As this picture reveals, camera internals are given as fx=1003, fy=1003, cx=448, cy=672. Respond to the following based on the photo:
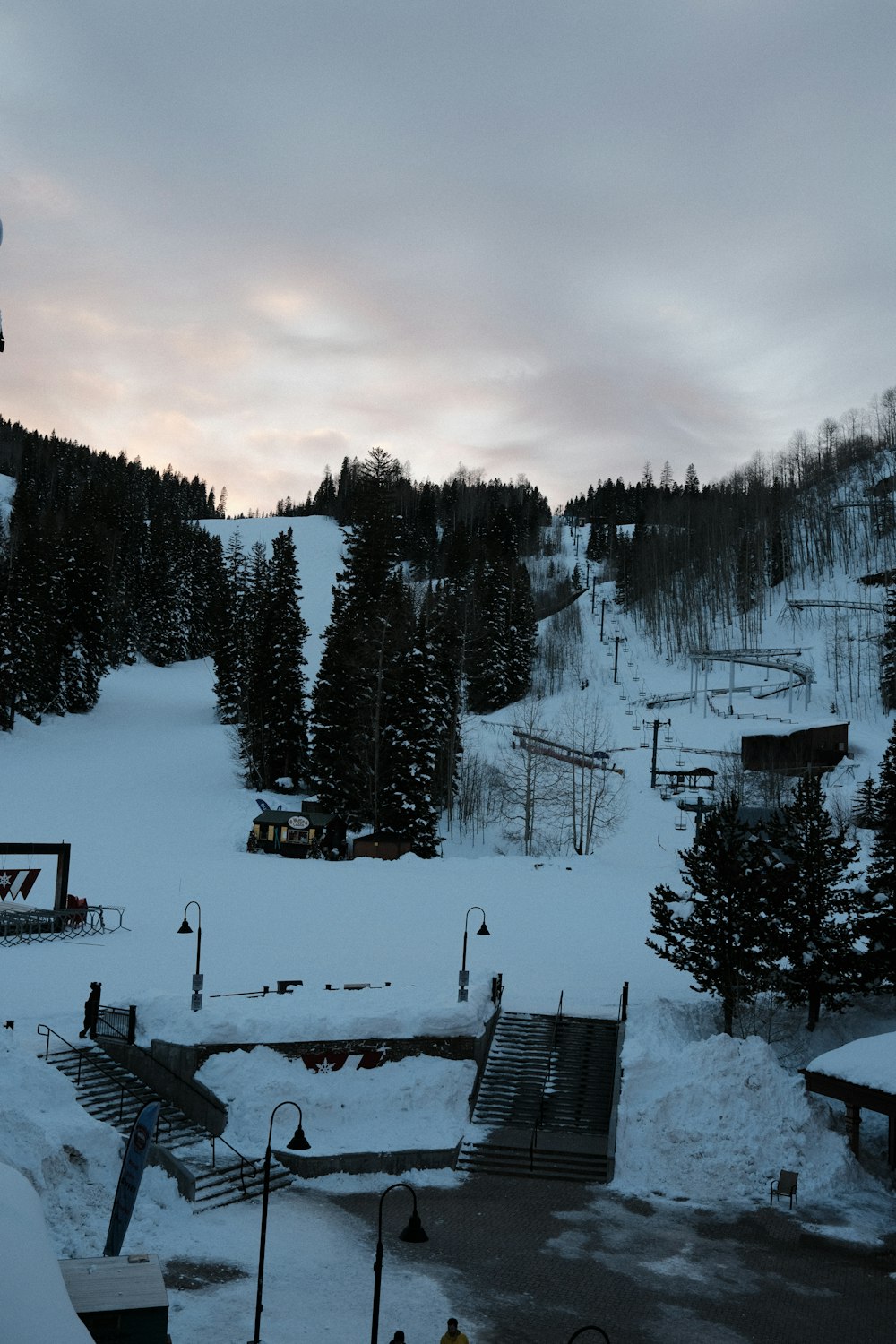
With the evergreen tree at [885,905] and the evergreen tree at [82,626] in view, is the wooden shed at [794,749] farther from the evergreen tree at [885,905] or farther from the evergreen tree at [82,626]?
the evergreen tree at [82,626]

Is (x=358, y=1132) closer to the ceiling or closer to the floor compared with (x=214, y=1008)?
closer to the floor

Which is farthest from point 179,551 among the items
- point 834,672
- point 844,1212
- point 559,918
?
point 844,1212

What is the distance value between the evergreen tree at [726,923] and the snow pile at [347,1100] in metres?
7.11

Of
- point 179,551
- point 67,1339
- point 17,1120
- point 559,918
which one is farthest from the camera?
point 179,551

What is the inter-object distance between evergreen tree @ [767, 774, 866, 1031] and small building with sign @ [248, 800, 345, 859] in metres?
24.6

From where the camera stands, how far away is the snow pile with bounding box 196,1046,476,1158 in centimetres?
2334

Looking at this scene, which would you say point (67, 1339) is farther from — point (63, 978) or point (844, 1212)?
point (63, 978)

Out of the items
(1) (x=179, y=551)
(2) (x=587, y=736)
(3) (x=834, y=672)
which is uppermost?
(1) (x=179, y=551)

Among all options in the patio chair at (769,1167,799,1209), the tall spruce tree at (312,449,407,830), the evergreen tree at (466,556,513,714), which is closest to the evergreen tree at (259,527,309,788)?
the tall spruce tree at (312,449,407,830)

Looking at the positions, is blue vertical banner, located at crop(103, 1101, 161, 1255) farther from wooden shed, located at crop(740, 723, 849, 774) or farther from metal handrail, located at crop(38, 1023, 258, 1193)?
wooden shed, located at crop(740, 723, 849, 774)

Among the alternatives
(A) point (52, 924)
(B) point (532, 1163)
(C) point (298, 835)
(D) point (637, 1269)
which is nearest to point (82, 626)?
(C) point (298, 835)

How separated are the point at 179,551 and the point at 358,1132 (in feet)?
316

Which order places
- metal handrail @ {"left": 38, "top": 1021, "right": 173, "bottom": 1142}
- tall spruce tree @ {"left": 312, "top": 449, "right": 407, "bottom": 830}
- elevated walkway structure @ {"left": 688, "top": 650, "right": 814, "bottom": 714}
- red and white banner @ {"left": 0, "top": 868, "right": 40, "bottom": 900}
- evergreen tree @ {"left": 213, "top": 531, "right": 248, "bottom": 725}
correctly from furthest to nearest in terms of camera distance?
1. elevated walkway structure @ {"left": 688, "top": 650, "right": 814, "bottom": 714}
2. evergreen tree @ {"left": 213, "top": 531, "right": 248, "bottom": 725}
3. tall spruce tree @ {"left": 312, "top": 449, "right": 407, "bottom": 830}
4. red and white banner @ {"left": 0, "top": 868, "right": 40, "bottom": 900}
5. metal handrail @ {"left": 38, "top": 1021, "right": 173, "bottom": 1142}

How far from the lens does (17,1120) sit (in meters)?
18.8
